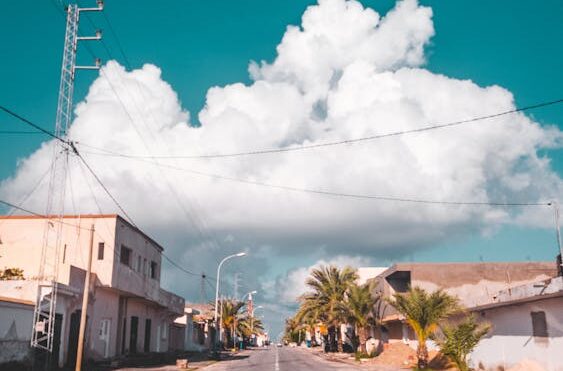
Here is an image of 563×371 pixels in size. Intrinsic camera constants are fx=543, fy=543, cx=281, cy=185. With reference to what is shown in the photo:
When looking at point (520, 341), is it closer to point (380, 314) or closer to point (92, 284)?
point (92, 284)

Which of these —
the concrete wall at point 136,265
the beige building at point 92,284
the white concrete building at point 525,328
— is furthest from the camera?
the concrete wall at point 136,265

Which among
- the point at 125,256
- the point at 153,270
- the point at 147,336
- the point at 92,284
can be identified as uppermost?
the point at 125,256

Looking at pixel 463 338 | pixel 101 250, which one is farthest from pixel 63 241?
pixel 463 338

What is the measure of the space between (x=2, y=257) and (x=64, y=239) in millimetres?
3402

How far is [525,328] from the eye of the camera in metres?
23.6

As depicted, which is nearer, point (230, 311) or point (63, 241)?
point (63, 241)

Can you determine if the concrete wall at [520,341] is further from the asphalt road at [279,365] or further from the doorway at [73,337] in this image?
the doorway at [73,337]

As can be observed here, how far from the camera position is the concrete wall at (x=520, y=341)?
68.8ft

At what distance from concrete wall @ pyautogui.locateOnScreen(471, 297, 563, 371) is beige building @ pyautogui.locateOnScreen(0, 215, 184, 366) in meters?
21.0

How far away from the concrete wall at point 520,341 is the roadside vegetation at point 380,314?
0.95 meters

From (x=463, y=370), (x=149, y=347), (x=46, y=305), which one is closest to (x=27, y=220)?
(x=46, y=305)

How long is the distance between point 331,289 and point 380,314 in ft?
19.9

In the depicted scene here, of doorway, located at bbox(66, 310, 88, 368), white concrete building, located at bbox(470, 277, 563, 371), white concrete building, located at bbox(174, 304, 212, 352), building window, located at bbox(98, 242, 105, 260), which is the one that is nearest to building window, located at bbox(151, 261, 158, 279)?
building window, located at bbox(98, 242, 105, 260)

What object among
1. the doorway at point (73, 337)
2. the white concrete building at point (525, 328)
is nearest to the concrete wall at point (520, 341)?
the white concrete building at point (525, 328)
